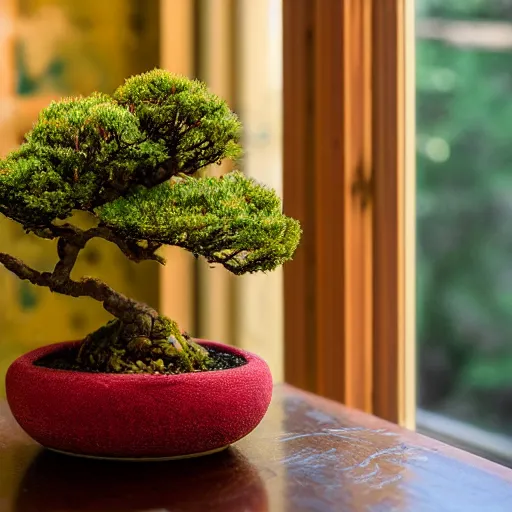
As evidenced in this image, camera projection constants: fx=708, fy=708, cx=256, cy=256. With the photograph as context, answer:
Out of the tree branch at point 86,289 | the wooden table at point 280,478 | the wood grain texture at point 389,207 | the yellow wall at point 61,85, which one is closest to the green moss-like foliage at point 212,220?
the tree branch at point 86,289

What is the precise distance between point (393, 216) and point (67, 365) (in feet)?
2.90

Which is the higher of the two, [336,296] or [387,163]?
[387,163]

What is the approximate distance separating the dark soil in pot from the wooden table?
0.12 metres

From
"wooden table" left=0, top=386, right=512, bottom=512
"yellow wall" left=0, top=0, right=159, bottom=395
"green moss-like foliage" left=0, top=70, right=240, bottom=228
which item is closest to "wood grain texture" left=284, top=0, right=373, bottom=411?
"yellow wall" left=0, top=0, right=159, bottom=395

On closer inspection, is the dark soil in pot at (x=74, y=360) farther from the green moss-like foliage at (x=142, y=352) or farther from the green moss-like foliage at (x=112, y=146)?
the green moss-like foliage at (x=112, y=146)

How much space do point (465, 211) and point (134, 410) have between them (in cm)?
101

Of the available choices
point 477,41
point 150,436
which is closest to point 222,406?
point 150,436

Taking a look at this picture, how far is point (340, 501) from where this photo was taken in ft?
2.51

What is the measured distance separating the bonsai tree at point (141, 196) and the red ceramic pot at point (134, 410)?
63 mm

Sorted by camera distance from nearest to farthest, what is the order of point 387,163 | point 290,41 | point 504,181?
point 504,181
point 387,163
point 290,41

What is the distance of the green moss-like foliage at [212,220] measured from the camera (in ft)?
2.81

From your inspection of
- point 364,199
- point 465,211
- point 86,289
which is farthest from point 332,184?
point 86,289

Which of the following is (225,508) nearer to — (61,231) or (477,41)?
(61,231)

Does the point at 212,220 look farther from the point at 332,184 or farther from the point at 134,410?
the point at 332,184
